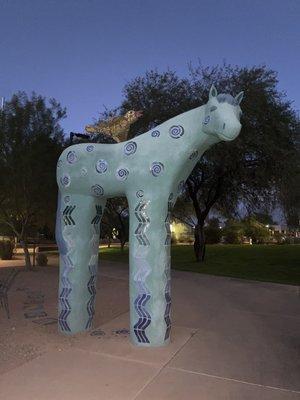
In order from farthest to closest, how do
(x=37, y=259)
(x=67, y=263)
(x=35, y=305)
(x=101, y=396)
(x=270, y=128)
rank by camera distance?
(x=37, y=259) → (x=270, y=128) → (x=35, y=305) → (x=67, y=263) → (x=101, y=396)

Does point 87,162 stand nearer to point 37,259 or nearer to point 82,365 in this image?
point 82,365

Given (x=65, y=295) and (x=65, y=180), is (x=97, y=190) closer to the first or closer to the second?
(x=65, y=180)

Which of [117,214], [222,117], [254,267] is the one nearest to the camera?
[222,117]

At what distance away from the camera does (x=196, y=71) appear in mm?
18500

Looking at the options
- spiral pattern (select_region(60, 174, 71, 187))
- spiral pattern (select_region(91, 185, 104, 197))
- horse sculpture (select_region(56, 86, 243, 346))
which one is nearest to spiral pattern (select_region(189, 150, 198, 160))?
horse sculpture (select_region(56, 86, 243, 346))

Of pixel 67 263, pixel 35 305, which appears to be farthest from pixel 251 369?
pixel 35 305

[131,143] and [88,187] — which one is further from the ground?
[131,143]

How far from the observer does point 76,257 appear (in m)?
6.83

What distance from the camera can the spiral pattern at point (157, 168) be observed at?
615 cm

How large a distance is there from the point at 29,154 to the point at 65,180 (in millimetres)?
9448

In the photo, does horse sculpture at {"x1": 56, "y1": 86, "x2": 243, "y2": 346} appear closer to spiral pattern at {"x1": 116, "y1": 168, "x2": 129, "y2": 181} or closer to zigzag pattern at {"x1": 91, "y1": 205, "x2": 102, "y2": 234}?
spiral pattern at {"x1": 116, "y1": 168, "x2": 129, "y2": 181}

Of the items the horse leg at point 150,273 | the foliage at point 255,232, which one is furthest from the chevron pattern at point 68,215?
the foliage at point 255,232

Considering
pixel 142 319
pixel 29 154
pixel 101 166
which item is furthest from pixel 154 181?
pixel 29 154

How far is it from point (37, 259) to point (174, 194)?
46.2 ft
